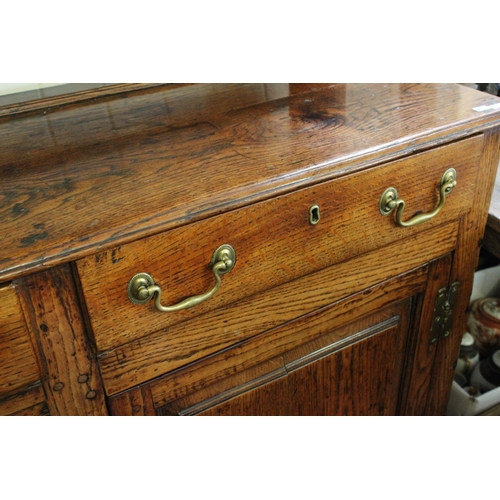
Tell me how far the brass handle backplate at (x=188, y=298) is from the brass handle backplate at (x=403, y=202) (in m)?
0.23

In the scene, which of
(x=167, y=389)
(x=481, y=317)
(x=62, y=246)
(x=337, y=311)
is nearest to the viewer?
(x=62, y=246)

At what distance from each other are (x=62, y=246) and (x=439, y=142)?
494 mm

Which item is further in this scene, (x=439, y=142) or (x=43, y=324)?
(x=439, y=142)

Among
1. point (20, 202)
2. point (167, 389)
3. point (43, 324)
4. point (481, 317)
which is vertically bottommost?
point (481, 317)

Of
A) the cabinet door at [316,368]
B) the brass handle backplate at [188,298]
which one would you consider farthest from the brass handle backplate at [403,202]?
the brass handle backplate at [188,298]

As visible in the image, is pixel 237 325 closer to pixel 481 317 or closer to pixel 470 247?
pixel 470 247

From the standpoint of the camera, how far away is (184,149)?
733 mm

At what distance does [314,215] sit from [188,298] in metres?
0.19

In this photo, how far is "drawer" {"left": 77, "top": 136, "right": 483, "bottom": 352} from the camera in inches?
24.7

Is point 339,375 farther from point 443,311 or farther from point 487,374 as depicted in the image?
point 487,374

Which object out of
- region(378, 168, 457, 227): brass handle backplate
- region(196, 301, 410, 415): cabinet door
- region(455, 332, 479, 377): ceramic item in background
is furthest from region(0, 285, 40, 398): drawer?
region(455, 332, 479, 377): ceramic item in background

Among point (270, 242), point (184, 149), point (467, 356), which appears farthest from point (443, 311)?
point (184, 149)

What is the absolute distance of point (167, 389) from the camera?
75 cm
